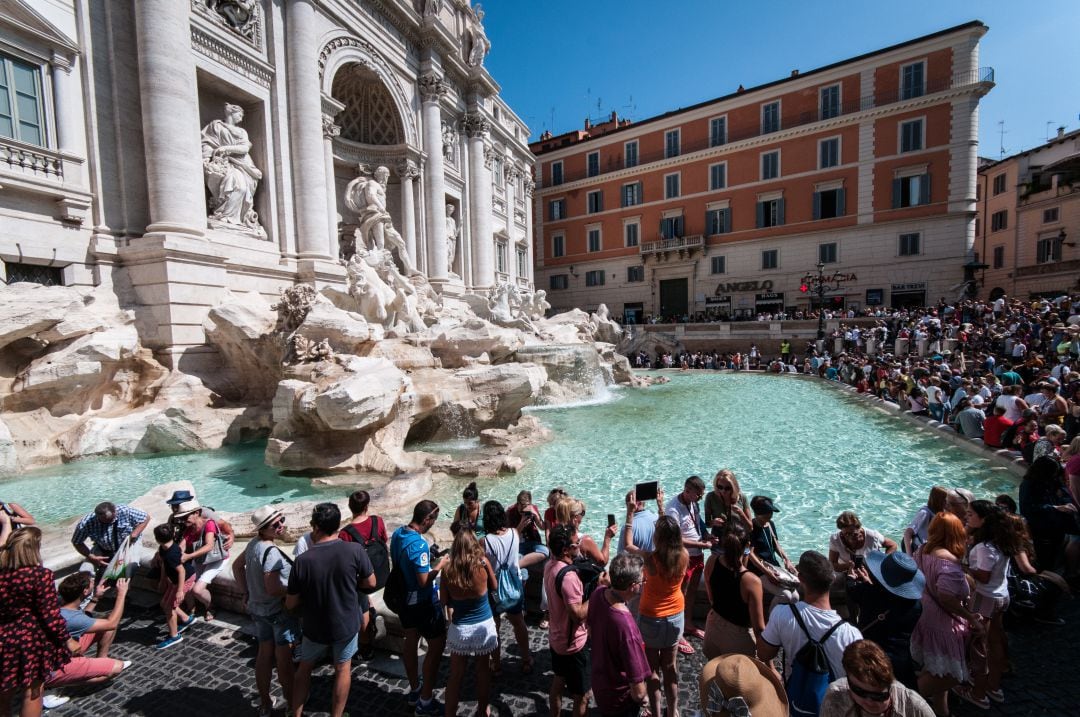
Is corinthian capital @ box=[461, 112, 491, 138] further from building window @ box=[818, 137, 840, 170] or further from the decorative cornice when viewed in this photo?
building window @ box=[818, 137, 840, 170]

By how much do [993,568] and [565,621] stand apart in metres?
2.31

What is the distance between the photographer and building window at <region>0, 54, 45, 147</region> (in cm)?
867

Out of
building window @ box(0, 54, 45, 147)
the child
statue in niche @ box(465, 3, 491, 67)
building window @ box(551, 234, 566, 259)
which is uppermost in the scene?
statue in niche @ box(465, 3, 491, 67)

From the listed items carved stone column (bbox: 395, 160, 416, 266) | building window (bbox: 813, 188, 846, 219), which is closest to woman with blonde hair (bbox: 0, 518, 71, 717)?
carved stone column (bbox: 395, 160, 416, 266)

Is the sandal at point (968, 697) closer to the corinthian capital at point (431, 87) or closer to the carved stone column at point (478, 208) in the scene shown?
the corinthian capital at point (431, 87)

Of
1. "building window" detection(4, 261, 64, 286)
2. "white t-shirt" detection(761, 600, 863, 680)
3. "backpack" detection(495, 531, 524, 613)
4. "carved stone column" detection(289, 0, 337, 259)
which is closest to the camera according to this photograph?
"white t-shirt" detection(761, 600, 863, 680)

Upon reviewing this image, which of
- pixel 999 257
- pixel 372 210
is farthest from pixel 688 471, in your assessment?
pixel 999 257

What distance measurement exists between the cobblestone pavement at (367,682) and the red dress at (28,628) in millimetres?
506

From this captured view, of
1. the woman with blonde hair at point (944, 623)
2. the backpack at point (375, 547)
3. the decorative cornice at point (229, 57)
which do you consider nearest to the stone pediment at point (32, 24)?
the decorative cornice at point (229, 57)

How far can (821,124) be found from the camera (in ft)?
84.4

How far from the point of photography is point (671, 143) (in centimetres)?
3020

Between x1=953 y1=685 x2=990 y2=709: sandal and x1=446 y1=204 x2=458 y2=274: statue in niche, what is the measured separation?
20283 millimetres

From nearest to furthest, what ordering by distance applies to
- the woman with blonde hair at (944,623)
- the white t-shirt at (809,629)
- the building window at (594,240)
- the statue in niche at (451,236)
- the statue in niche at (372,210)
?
the white t-shirt at (809,629) < the woman with blonde hair at (944,623) < the statue in niche at (372,210) < the statue in niche at (451,236) < the building window at (594,240)

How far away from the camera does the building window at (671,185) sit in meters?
30.2
